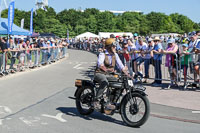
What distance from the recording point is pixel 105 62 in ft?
22.4

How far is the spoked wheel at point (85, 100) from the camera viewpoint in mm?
7152

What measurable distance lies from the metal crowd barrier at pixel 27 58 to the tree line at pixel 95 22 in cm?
6859

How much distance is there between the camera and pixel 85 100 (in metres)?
7.23

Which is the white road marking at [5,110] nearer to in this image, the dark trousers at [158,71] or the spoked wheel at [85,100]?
the spoked wheel at [85,100]

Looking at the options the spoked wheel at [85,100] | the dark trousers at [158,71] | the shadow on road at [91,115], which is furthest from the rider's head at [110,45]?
the dark trousers at [158,71]

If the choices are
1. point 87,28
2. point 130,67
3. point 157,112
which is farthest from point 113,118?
point 87,28

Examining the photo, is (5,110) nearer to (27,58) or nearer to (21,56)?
(21,56)

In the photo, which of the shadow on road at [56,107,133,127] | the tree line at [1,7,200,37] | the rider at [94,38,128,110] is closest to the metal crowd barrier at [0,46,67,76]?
the shadow on road at [56,107,133,127]

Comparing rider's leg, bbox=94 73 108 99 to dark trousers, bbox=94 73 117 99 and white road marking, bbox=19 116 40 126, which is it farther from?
white road marking, bbox=19 116 40 126

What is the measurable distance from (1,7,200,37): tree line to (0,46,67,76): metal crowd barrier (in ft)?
225

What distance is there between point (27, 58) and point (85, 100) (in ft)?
34.8

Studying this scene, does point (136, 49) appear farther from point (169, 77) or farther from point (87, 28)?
point (87, 28)

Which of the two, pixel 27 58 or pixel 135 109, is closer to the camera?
pixel 135 109

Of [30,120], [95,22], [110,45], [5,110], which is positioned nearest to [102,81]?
[110,45]
